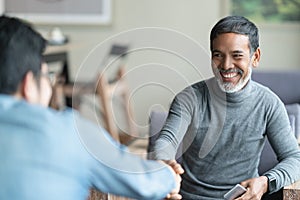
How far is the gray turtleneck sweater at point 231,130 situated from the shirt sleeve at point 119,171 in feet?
1.82

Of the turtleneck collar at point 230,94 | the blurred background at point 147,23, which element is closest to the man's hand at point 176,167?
the turtleneck collar at point 230,94

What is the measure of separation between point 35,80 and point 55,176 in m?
0.21

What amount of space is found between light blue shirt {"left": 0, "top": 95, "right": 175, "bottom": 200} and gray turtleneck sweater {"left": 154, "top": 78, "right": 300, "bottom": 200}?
2.19 feet

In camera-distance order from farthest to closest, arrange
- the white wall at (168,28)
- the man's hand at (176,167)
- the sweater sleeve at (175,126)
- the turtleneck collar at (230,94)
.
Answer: the white wall at (168,28)
the turtleneck collar at (230,94)
the sweater sleeve at (175,126)
the man's hand at (176,167)

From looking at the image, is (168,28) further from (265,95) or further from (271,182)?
(271,182)

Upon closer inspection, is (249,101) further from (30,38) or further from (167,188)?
A: (30,38)

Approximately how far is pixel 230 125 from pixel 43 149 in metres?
0.89

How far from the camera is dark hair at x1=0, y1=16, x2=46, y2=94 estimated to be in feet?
4.17

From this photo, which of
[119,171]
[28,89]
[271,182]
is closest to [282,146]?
[271,182]

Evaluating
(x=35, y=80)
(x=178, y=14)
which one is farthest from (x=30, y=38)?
(x=178, y=14)

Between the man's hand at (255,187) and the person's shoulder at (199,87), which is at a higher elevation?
the person's shoulder at (199,87)

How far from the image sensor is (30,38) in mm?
1302

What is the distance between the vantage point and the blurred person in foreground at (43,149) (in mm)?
1188

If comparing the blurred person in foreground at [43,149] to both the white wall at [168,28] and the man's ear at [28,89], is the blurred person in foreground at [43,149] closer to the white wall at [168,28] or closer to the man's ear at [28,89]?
A: the man's ear at [28,89]
